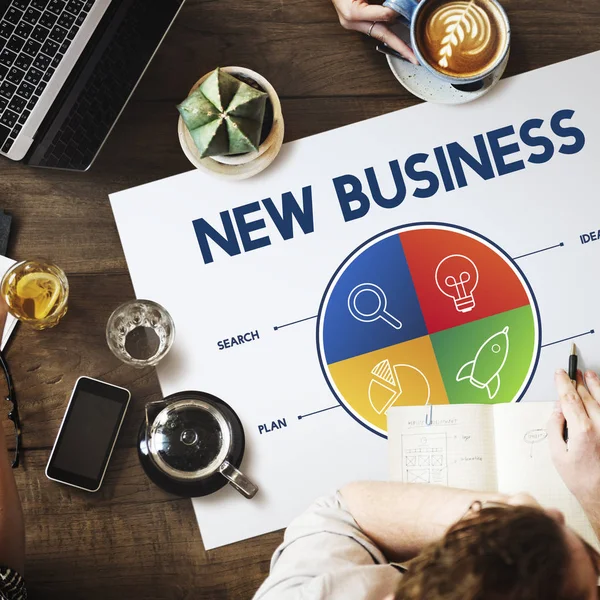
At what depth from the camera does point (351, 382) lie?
1.15 m

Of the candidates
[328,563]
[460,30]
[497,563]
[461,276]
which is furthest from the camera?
[461,276]

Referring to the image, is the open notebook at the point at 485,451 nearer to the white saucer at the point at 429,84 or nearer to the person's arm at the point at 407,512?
the person's arm at the point at 407,512

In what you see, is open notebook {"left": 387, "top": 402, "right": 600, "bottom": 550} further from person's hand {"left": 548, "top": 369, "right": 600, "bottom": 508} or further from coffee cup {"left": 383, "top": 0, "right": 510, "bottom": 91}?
coffee cup {"left": 383, "top": 0, "right": 510, "bottom": 91}

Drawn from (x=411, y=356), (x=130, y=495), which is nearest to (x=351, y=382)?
(x=411, y=356)

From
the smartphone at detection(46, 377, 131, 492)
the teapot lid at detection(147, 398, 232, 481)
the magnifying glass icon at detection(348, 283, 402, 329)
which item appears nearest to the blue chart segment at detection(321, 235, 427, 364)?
the magnifying glass icon at detection(348, 283, 402, 329)

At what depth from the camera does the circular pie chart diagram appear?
3.79 feet

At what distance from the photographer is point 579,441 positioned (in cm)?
107

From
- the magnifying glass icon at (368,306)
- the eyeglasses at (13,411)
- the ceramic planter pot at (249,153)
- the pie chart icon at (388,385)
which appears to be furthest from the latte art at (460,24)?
the eyeglasses at (13,411)

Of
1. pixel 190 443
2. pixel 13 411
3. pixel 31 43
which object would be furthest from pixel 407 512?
pixel 31 43

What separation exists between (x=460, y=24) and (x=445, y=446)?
624 millimetres

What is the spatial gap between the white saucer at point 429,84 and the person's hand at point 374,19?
0.09ft

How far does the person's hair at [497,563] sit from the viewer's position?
804 mm

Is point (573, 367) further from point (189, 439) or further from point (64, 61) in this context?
point (64, 61)

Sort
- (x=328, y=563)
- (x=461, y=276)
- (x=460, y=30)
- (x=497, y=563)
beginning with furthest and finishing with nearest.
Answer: (x=461, y=276)
(x=460, y=30)
(x=328, y=563)
(x=497, y=563)
